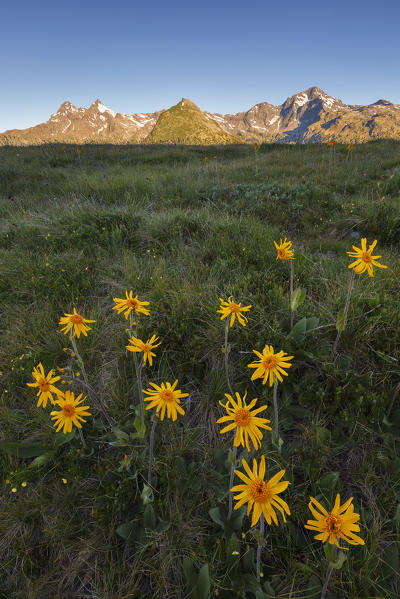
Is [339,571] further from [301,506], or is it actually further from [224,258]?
[224,258]

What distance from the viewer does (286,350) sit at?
187cm

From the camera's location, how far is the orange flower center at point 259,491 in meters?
0.95

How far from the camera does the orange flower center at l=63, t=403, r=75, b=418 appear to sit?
4.16ft

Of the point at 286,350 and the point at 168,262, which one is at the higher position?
the point at 168,262

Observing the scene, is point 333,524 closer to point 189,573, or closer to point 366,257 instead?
point 189,573

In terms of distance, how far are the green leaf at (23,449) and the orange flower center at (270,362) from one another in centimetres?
130

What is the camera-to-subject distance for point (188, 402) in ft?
5.88

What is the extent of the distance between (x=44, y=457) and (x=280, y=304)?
1.85 meters

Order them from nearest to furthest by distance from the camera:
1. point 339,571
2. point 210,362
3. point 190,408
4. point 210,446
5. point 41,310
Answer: point 339,571 < point 210,446 < point 190,408 < point 210,362 < point 41,310

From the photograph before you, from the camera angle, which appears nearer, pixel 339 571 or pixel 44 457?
pixel 339 571

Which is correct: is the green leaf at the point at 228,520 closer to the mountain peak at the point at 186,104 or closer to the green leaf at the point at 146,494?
the green leaf at the point at 146,494

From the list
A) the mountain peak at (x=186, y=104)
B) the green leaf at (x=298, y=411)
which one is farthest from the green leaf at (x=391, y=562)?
the mountain peak at (x=186, y=104)

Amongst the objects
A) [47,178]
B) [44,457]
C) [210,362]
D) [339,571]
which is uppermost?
[47,178]

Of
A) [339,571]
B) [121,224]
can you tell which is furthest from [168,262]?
[339,571]
